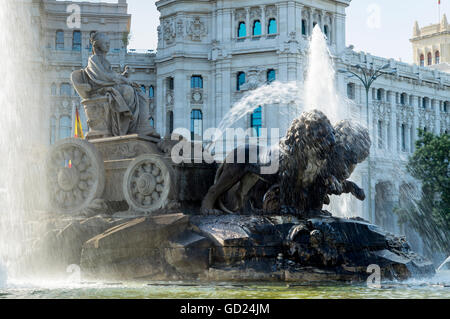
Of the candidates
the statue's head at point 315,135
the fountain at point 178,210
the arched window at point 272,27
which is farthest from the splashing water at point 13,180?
the arched window at point 272,27

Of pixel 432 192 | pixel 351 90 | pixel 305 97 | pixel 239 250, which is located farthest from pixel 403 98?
pixel 239 250

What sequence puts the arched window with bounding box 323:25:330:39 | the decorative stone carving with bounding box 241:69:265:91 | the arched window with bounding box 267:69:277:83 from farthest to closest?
the arched window with bounding box 323:25:330:39 → the decorative stone carving with bounding box 241:69:265:91 → the arched window with bounding box 267:69:277:83

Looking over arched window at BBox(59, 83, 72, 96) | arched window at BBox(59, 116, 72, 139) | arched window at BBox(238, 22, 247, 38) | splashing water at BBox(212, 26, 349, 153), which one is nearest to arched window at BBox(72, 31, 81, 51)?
arched window at BBox(59, 83, 72, 96)

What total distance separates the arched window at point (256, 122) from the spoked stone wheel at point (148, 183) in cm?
4513

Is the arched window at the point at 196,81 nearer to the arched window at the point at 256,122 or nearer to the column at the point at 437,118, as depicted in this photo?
the arched window at the point at 256,122

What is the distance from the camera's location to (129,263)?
9805mm

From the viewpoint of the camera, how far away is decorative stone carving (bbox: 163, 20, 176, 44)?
60406mm

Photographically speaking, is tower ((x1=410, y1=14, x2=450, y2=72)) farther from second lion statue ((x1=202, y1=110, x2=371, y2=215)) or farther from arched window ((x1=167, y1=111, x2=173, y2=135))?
second lion statue ((x1=202, y1=110, x2=371, y2=215))

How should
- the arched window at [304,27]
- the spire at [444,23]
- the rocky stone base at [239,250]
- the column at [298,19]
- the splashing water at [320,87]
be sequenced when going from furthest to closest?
the spire at [444,23] → the arched window at [304,27] → the column at [298,19] → the splashing water at [320,87] → the rocky stone base at [239,250]

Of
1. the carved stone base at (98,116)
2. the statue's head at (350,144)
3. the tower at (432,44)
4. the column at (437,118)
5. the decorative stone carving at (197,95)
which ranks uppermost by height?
the tower at (432,44)

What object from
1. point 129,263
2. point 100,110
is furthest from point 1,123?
point 129,263

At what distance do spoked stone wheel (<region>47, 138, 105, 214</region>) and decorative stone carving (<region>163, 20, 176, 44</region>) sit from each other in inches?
1955

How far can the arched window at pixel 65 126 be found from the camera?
5938cm
